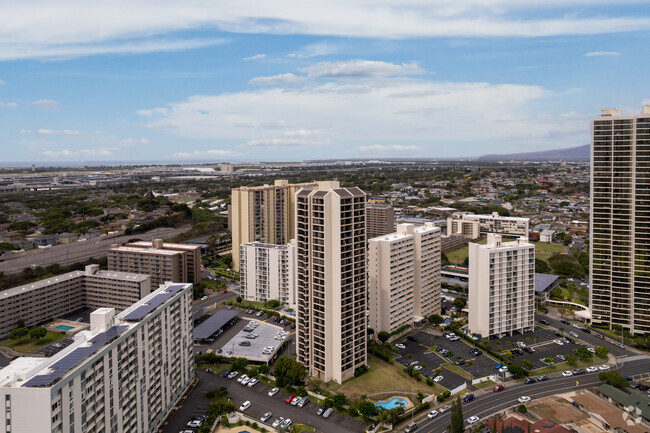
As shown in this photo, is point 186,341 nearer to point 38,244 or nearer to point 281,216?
point 281,216

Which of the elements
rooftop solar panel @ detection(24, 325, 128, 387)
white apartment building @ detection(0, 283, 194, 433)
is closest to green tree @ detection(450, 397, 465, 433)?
white apartment building @ detection(0, 283, 194, 433)

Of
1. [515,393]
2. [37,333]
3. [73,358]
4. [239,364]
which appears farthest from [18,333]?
[515,393]

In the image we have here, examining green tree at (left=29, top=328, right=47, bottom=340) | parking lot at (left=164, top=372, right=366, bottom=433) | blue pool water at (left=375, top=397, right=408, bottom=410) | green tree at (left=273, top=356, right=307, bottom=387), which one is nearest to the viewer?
parking lot at (left=164, top=372, right=366, bottom=433)

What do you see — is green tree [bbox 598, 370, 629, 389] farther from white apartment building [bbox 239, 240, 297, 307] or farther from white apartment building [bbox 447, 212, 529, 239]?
white apartment building [bbox 447, 212, 529, 239]

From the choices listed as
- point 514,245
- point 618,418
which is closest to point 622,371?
point 618,418

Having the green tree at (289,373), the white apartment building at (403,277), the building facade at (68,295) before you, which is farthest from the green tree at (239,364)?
the building facade at (68,295)

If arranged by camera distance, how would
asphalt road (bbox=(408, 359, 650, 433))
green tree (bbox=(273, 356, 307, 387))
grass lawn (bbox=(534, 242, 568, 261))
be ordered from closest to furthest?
1. asphalt road (bbox=(408, 359, 650, 433))
2. green tree (bbox=(273, 356, 307, 387))
3. grass lawn (bbox=(534, 242, 568, 261))

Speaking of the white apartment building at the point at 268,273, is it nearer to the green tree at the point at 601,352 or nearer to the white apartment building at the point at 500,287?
the white apartment building at the point at 500,287
